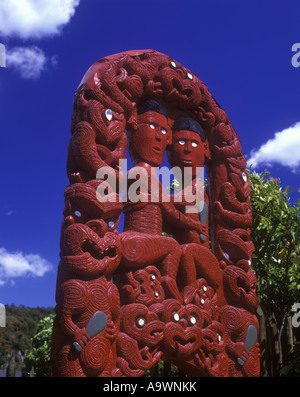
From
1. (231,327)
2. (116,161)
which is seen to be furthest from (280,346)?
(116,161)

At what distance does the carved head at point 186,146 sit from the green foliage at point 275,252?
11.0 feet

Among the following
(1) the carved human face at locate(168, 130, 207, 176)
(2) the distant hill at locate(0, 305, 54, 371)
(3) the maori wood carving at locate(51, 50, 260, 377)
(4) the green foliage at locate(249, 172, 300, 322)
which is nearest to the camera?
(3) the maori wood carving at locate(51, 50, 260, 377)

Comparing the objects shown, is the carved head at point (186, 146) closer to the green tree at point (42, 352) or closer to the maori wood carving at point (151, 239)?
the maori wood carving at point (151, 239)

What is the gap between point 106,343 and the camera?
3742 mm

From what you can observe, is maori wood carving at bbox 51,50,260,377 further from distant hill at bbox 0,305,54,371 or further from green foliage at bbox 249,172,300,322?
distant hill at bbox 0,305,54,371

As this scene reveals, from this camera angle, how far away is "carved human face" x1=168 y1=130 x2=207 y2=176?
5.23 metres

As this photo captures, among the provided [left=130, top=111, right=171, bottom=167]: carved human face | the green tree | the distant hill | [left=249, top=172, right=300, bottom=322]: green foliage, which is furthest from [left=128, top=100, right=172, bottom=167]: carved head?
the distant hill

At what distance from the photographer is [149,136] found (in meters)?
4.91

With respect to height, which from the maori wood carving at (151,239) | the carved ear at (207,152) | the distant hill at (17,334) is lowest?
the maori wood carving at (151,239)

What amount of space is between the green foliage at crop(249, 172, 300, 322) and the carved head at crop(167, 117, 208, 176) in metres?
3.37

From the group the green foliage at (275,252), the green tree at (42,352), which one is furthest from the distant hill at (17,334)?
the green foliage at (275,252)

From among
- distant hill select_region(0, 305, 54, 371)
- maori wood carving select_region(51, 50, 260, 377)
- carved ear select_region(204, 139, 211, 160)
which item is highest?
distant hill select_region(0, 305, 54, 371)

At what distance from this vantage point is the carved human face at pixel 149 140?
4.88 meters
